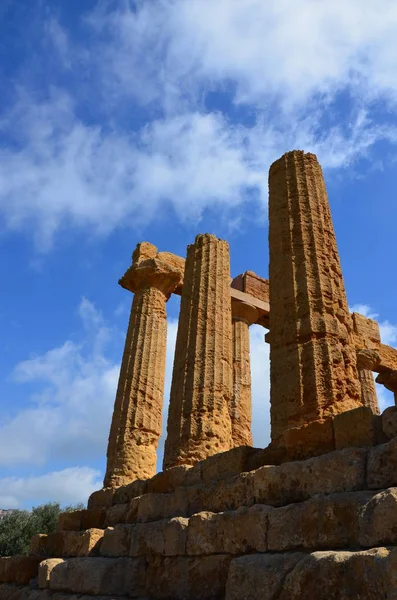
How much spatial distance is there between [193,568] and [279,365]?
9.69 ft

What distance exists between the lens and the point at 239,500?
5789 millimetres

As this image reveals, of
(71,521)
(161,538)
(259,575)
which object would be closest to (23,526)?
(71,521)

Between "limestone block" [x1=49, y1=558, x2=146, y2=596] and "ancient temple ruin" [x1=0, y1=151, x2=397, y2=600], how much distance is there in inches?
0.8

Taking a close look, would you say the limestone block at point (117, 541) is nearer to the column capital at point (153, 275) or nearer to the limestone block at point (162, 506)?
the limestone block at point (162, 506)

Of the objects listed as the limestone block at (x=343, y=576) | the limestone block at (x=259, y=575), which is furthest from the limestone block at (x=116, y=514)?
the limestone block at (x=343, y=576)

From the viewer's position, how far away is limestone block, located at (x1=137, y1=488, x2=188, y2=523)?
275 inches

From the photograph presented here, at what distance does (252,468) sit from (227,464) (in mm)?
455

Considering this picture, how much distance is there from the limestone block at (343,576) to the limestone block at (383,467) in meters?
0.73

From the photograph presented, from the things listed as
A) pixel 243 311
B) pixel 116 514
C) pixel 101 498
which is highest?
pixel 243 311

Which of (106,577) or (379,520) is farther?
(106,577)

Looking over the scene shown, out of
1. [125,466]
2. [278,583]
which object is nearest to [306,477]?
[278,583]

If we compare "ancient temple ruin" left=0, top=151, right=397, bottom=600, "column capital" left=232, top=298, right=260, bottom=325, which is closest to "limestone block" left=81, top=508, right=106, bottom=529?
"ancient temple ruin" left=0, top=151, right=397, bottom=600

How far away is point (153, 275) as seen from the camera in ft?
49.6

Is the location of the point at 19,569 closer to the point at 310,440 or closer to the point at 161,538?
the point at 161,538
